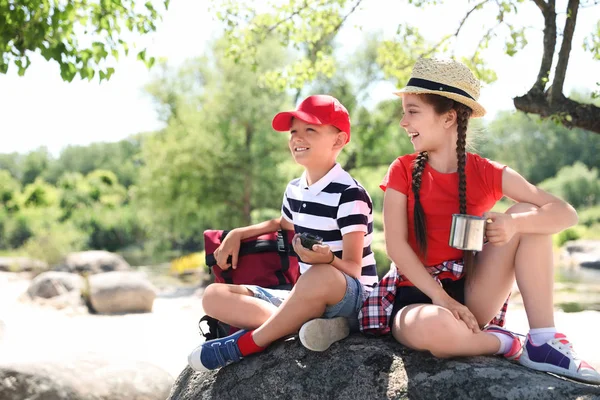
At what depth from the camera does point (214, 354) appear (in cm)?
332

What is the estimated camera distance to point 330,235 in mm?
3414

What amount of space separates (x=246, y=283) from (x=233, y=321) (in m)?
0.35

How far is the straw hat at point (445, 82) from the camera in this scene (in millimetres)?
3209

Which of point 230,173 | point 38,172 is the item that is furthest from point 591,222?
point 38,172

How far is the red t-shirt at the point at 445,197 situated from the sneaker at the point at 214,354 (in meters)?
0.97

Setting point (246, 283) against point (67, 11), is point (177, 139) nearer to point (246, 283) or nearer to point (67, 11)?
point (67, 11)

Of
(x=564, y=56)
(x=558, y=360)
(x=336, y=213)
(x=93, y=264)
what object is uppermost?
(x=564, y=56)

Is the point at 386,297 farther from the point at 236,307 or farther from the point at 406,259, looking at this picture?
the point at 236,307

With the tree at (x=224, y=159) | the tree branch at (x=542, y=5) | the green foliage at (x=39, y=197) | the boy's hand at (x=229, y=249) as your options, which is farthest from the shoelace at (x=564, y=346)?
the green foliage at (x=39, y=197)

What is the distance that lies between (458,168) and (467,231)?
43 centimetres

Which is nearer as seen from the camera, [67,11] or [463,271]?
[463,271]

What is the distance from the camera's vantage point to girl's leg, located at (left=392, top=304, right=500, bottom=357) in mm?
2895

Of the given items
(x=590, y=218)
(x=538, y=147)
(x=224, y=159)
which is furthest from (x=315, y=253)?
(x=538, y=147)

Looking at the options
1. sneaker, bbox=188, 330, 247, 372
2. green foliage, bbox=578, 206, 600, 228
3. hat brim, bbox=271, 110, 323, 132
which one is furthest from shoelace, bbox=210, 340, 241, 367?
green foliage, bbox=578, 206, 600, 228
